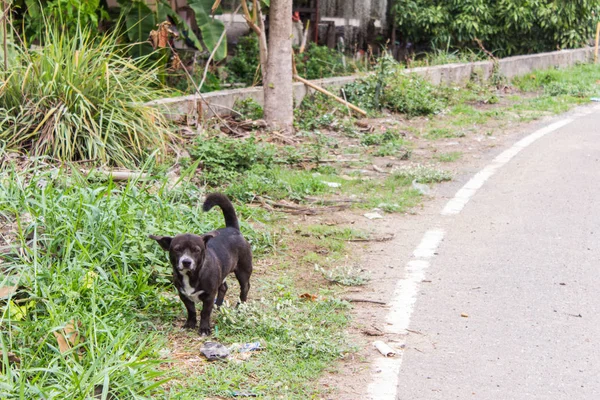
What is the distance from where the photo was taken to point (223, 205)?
5.79 meters

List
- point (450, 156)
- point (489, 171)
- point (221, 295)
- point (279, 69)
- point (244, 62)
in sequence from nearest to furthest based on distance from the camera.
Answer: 1. point (221, 295)
2. point (489, 171)
3. point (450, 156)
4. point (279, 69)
5. point (244, 62)

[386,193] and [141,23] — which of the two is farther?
[141,23]

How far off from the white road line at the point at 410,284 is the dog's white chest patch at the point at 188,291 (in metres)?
1.18

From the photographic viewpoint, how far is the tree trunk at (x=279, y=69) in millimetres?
10891

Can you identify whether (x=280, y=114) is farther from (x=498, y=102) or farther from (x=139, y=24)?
(x=498, y=102)

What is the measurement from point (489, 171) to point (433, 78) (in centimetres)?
526

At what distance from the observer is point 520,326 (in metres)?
5.45

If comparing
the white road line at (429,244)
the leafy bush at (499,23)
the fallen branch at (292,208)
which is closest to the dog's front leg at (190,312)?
the white road line at (429,244)

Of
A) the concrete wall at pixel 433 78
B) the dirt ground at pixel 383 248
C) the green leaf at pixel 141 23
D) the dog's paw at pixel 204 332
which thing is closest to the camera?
the dirt ground at pixel 383 248

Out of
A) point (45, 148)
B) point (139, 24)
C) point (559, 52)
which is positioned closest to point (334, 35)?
point (559, 52)

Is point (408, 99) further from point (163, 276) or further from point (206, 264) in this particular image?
point (206, 264)

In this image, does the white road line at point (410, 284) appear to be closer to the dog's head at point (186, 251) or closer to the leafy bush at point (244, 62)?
the dog's head at point (186, 251)

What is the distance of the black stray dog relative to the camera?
5.00 m

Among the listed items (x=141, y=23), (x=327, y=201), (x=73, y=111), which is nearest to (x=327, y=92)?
(x=141, y=23)
